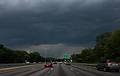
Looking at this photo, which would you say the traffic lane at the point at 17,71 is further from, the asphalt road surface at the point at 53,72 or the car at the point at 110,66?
the car at the point at 110,66

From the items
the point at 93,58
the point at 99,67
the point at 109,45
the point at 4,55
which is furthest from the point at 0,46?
the point at 99,67

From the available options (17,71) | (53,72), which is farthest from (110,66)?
(17,71)

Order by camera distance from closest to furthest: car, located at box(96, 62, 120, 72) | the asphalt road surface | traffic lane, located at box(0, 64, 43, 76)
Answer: the asphalt road surface → traffic lane, located at box(0, 64, 43, 76) → car, located at box(96, 62, 120, 72)

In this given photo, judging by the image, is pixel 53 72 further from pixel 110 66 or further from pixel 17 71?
Answer: pixel 110 66

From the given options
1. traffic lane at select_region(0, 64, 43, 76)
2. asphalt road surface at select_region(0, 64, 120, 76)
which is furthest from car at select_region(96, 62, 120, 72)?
traffic lane at select_region(0, 64, 43, 76)

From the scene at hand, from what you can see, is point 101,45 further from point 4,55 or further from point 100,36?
point 4,55

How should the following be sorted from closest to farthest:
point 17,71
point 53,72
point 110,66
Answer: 1. point 53,72
2. point 110,66
3. point 17,71

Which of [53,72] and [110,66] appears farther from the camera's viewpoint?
Answer: [110,66]

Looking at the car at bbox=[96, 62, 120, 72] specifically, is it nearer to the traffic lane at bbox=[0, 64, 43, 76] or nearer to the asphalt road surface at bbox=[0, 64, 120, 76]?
the asphalt road surface at bbox=[0, 64, 120, 76]

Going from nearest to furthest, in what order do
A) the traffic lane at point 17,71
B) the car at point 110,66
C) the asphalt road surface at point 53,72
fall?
the asphalt road surface at point 53,72 → the traffic lane at point 17,71 → the car at point 110,66

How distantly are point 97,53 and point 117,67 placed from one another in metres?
94.7

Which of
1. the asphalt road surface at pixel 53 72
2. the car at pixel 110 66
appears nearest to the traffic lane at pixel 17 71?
the asphalt road surface at pixel 53 72

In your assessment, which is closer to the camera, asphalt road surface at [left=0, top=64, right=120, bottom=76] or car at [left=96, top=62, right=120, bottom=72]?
asphalt road surface at [left=0, top=64, right=120, bottom=76]

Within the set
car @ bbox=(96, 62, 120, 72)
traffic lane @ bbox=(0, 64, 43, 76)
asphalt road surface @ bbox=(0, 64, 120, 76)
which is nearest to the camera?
asphalt road surface @ bbox=(0, 64, 120, 76)
